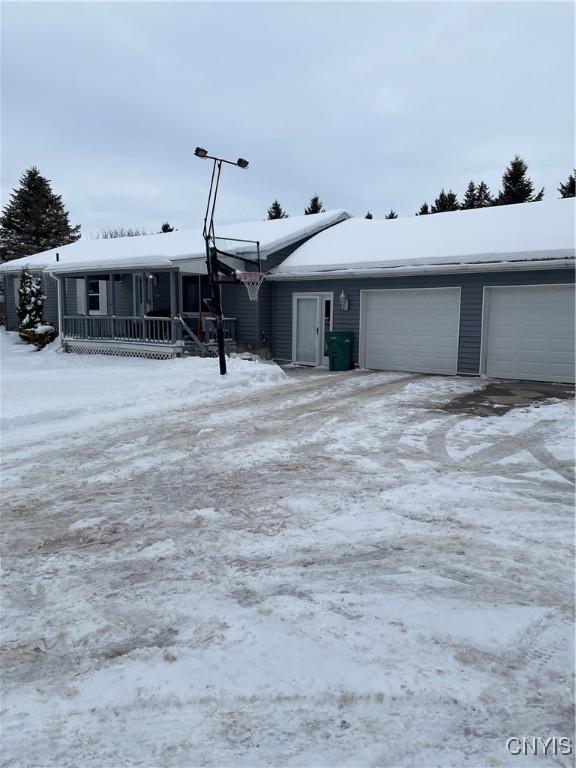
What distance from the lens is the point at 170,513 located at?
4.22 meters

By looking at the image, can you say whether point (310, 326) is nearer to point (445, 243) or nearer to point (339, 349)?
point (339, 349)

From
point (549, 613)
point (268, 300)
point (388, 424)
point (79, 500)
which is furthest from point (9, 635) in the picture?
point (268, 300)

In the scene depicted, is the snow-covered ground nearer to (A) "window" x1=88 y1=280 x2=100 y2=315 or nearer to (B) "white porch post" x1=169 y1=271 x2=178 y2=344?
(B) "white porch post" x1=169 y1=271 x2=178 y2=344

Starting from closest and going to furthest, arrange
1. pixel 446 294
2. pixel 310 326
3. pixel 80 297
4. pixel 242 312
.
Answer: pixel 446 294 → pixel 310 326 → pixel 242 312 → pixel 80 297

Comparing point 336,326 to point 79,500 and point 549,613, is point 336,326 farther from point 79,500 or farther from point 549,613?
point 549,613

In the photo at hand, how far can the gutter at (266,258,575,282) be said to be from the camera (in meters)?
11.3

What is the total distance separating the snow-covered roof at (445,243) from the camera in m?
12.0

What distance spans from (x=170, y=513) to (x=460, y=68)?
49.4 ft

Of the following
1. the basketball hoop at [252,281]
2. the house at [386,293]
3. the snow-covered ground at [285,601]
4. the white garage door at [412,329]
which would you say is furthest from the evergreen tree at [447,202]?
the snow-covered ground at [285,601]

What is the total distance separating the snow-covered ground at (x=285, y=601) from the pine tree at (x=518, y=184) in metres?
33.0

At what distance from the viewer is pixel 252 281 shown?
1466 cm

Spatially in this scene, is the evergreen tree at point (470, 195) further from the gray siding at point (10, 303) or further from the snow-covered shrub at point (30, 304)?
the gray siding at point (10, 303)

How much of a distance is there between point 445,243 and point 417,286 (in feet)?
4.76

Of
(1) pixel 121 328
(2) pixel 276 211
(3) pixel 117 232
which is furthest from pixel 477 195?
(3) pixel 117 232
